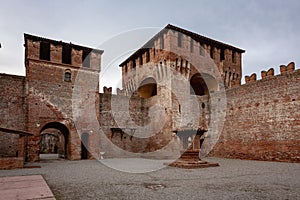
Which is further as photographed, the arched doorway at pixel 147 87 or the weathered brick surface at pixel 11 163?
the arched doorway at pixel 147 87

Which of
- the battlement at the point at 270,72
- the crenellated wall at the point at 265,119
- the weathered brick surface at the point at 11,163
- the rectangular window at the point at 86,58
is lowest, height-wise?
the weathered brick surface at the point at 11,163

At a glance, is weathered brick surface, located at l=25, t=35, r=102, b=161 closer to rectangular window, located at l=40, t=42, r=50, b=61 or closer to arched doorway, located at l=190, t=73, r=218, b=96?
rectangular window, located at l=40, t=42, r=50, b=61

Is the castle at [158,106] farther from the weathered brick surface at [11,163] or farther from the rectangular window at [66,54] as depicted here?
the weathered brick surface at [11,163]

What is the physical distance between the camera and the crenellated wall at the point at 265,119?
13883mm

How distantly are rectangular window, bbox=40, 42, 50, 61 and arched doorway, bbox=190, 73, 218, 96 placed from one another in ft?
39.0

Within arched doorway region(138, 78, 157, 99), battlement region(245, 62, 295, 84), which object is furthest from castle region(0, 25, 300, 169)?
arched doorway region(138, 78, 157, 99)

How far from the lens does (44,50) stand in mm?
17438

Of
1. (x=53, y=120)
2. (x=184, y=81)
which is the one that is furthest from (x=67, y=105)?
(x=184, y=81)

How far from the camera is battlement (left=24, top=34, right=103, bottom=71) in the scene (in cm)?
1658

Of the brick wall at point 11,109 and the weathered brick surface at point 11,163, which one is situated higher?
the brick wall at point 11,109

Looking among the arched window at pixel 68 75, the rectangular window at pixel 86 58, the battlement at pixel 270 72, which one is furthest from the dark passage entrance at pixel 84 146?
the battlement at pixel 270 72

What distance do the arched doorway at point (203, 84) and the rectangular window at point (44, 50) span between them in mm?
11894

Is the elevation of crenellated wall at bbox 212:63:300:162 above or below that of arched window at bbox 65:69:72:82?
below

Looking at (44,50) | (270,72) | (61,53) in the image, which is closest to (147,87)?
(61,53)
